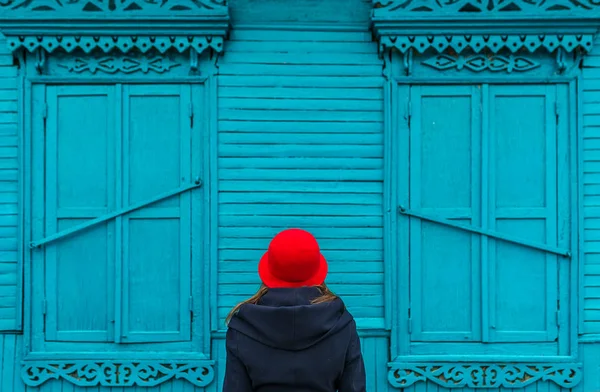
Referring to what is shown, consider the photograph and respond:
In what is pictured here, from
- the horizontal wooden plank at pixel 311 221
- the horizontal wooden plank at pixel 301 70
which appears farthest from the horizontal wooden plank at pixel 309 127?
the horizontal wooden plank at pixel 311 221

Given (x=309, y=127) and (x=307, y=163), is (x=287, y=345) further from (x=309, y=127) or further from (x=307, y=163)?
(x=309, y=127)

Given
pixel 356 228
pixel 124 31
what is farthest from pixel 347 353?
pixel 124 31

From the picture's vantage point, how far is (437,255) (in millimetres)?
4574

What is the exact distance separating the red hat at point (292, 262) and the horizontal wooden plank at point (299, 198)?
79.5 inches

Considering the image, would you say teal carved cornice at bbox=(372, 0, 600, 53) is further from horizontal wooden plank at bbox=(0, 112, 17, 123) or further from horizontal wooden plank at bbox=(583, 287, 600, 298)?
horizontal wooden plank at bbox=(0, 112, 17, 123)

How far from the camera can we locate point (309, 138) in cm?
462

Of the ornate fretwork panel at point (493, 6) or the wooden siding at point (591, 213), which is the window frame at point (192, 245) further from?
the wooden siding at point (591, 213)

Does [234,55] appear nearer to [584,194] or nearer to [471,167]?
[471,167]

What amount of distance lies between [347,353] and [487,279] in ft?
7.57

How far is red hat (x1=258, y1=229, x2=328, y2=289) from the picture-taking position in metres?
2.48

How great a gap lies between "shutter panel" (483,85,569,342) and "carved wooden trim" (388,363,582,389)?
22cm

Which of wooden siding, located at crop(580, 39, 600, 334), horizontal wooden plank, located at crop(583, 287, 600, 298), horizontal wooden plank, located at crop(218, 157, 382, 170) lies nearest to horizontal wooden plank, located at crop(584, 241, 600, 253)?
wooden siding, located at crop(580, 39, 600, 334)

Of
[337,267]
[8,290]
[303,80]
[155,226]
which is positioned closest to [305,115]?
[303,80]

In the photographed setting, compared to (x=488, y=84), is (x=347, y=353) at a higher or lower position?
lower
